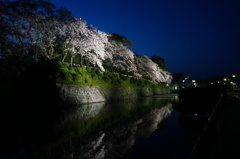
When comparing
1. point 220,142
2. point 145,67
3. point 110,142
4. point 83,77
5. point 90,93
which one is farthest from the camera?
point 145,67

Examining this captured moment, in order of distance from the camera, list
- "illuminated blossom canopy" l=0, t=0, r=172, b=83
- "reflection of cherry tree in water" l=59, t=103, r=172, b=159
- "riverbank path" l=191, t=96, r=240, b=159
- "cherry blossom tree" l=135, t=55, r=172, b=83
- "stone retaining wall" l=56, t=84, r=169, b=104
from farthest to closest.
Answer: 1. "cherry blossom tree" l=135, t=55, r=172, b=83
2. "stone retaining wall" l=56, t=84, r=169, b=104
3. "illuminated blossom canopy" l=0, t=0, r=172, b=83
4. "reflection of cherry tree in water" l=59, t=103, r=172, b=159
5. "riverbank path" l=191, t=96, r=240, b=159

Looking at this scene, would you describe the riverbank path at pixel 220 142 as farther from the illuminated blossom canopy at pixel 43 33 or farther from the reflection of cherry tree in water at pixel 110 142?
the illuminated blossom canopy at pixel 43 33

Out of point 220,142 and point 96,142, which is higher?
point 220,142

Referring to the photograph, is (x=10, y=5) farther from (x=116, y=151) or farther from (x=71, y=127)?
(x=116, y=151)

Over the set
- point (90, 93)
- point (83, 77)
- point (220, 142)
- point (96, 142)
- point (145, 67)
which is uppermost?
point (145, 67)

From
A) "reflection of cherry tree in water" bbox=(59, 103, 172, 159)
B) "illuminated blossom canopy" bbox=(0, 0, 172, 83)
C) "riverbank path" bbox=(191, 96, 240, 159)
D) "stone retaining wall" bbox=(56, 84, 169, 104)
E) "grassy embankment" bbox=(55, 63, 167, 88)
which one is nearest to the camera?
"riverbank path" bbox=(191, 96, 240, 159)

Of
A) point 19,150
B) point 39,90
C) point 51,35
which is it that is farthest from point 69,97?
point 19,150

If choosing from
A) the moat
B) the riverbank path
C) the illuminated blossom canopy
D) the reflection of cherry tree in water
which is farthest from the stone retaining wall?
the riverbank path

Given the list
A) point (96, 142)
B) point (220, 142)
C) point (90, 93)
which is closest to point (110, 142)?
point (96, 142)

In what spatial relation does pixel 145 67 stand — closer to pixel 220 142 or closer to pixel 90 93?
pixel 90 93

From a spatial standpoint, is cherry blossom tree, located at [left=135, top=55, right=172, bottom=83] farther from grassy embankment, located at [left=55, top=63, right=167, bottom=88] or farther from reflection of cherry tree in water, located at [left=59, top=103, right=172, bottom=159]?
reflection of cherry tree in water, located at [left=59, top=103, right=172, bottom=159]

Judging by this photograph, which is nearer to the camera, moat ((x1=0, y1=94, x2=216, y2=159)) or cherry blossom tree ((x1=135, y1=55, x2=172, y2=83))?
moat ((x1=0, y1=94, x2=216, y2=159))

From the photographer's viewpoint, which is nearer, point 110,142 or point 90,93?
point 110,142

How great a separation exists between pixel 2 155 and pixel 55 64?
53.8 feet
